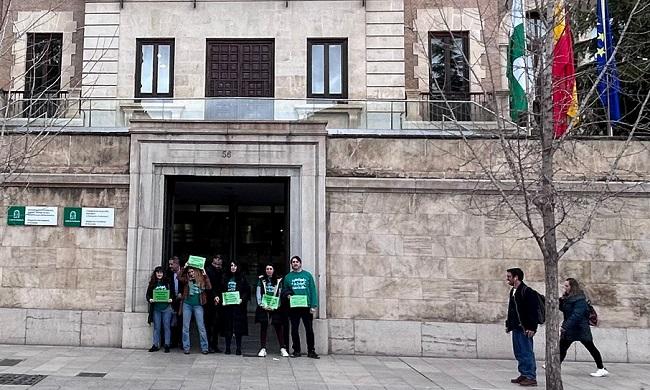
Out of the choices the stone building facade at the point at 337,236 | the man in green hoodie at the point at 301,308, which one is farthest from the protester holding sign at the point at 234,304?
the stone building facade at the point at 337,236

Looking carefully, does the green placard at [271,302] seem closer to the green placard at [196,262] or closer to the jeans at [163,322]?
the green placard at [196,262]

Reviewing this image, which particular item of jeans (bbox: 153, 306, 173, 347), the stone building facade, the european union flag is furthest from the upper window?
jeans (bbox: 153, 306, 173, 347)

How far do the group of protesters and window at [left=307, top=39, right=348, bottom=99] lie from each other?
5.86 meters

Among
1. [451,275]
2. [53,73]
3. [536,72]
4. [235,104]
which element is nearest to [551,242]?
[536,72]

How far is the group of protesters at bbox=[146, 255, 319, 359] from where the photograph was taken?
36.2 ft

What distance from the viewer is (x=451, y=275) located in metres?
11.8

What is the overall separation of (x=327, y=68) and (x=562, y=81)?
756 cm

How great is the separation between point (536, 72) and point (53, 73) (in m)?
14.0

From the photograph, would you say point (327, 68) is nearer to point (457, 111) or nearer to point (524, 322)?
point (457, 111)

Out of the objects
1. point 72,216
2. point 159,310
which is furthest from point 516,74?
point 72,216

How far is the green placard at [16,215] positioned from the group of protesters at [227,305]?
3.28 metres

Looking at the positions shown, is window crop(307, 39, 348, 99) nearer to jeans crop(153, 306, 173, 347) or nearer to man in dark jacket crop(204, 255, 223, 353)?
man in dark jacket crop(204, 255, 223, 353)

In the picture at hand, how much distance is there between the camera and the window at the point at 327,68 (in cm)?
1544

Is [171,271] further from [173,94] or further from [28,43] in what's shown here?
[28,43]
